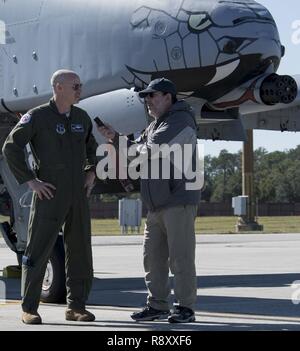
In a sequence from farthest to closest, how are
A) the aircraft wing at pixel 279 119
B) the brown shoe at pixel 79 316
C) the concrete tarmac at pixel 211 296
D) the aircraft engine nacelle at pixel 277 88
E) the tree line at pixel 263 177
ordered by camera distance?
the tree line at pixel 263 177
the aircraft wing at pixel 279 119
the aircraft engine nacelle at pixel 277 88
the brown shoe at pixel 79 316
the concrete tarmac at pixel 211 296

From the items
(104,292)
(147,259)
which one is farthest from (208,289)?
(147,259)

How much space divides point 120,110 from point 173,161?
10.0 ft

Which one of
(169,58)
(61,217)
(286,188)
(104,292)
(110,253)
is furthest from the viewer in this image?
(286,188)

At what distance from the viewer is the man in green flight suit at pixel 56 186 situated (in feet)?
33.4

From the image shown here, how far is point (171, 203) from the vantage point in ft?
33.4

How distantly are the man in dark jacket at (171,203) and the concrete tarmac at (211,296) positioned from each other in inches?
11.3

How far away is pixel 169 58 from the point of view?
42.5 ft

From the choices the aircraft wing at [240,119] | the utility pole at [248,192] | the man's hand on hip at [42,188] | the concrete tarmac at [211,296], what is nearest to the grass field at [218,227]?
the utility pole at [248,192]

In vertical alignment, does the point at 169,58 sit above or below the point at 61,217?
above

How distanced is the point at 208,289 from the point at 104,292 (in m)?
1.26

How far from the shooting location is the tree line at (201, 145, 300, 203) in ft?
449

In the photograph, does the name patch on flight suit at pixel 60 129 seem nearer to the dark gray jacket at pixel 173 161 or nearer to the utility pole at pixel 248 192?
the dark gray jacket at pixel 173 161

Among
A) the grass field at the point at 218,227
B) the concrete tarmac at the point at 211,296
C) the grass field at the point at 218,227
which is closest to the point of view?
the concrete tarmac at the point at 211,296
